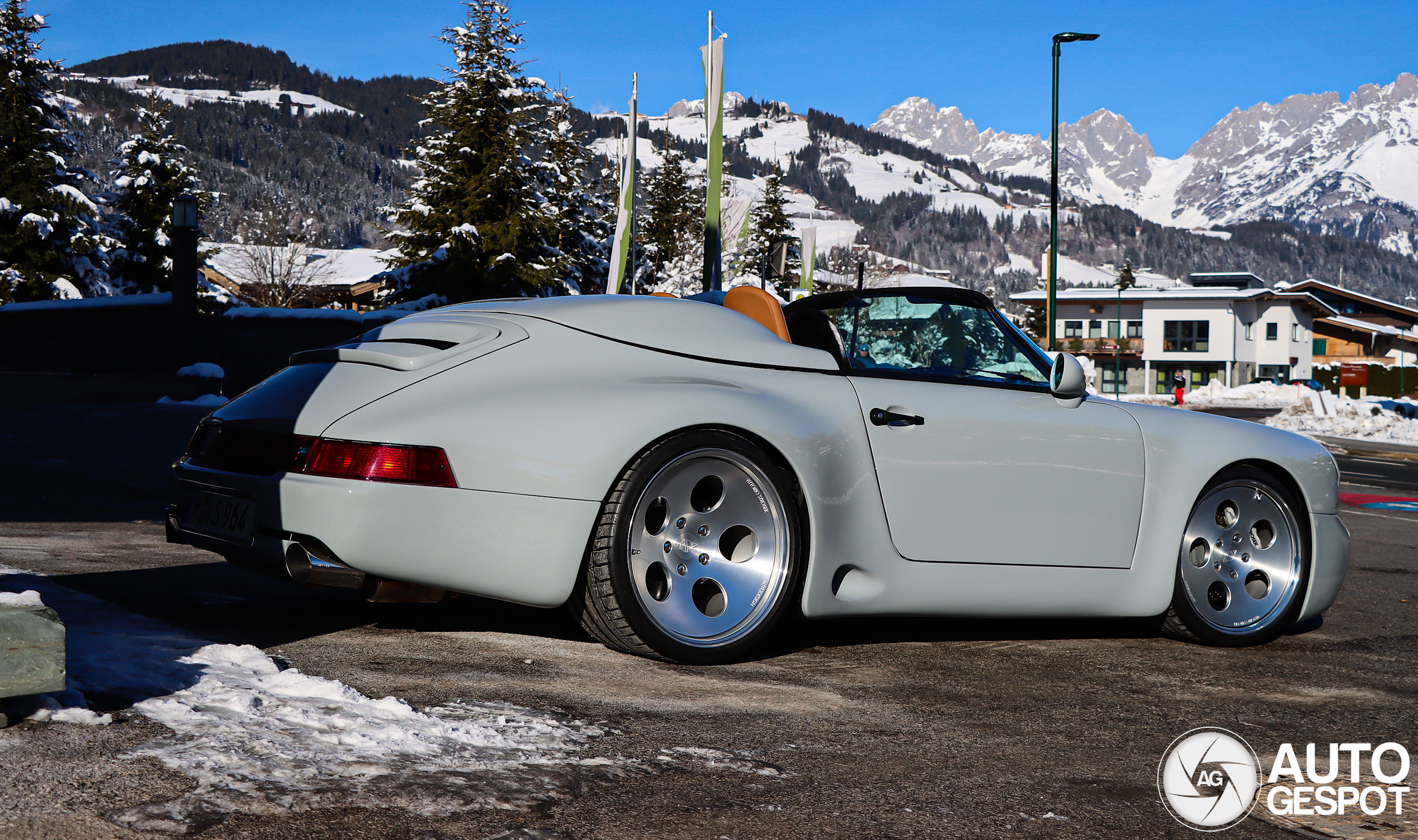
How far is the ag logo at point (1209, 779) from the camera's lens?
2.58 meters

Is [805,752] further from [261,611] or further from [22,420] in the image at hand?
[22,420]

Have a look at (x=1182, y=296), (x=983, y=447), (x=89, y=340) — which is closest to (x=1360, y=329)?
(x=1182, y=296)

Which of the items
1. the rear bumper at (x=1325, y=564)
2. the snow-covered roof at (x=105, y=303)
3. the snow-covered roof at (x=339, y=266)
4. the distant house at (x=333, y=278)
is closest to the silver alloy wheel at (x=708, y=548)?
the rear bumper at (x=1325, y=564)

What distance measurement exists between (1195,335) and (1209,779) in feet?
279

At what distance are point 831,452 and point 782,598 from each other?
53 centimetres

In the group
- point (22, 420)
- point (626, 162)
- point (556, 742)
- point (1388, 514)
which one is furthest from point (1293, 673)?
point (626, 162)

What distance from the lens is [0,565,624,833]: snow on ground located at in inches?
87.8

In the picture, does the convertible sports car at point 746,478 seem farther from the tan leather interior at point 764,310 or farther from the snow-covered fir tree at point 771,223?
the snow-covered fir tree at point 771,223

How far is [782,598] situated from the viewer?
12.9ft

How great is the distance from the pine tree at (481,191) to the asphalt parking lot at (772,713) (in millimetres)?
30508

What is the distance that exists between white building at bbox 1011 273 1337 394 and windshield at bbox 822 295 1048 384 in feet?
252

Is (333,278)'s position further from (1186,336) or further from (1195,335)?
(1195,335)

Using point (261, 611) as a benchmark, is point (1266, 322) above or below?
above

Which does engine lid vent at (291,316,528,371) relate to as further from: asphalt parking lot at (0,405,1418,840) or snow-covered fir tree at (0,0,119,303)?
snow-covered fir tree at (0,0,119,303)
